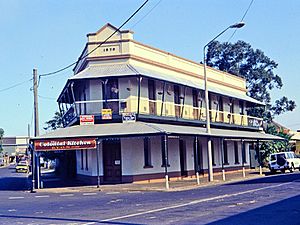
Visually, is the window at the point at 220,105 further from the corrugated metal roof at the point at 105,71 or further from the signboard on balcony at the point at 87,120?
the signboard on balcony at the point at 87,120

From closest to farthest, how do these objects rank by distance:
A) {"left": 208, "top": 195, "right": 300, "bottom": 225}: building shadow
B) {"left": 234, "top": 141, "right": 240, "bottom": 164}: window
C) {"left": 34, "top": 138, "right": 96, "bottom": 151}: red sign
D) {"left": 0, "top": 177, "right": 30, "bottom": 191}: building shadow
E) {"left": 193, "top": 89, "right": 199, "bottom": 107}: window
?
{"left": 208, "top": 195, "right": 300, "bottom": 225}: building shadow < {"left": 34, "top": 138, "right": 96, "bottom": 151}: red sign < {"left": 0, "top": 177, "right": 30, "bottom": 191}: building shadow < {"left": 193, "top": 89, "right": 199, "bottom": 107}: window < {"left": 234, "top": 141, "right": 240, "bottom": 164}: window

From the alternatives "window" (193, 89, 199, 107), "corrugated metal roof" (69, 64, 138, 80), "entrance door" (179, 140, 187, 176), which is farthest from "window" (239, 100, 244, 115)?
"corrugated metal roof" (69, 64, 138, 80)

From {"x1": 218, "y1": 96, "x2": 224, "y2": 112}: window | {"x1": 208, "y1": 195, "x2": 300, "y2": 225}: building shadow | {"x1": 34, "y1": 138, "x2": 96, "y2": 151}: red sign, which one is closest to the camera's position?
{"x1": 208, "y1": 195, "x2": 300, "y2": 225}: building shadow

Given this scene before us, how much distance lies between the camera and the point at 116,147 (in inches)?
1266

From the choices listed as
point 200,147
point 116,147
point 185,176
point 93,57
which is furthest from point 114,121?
point 200,147

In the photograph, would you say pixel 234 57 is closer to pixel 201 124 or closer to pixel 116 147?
pixel 201 124

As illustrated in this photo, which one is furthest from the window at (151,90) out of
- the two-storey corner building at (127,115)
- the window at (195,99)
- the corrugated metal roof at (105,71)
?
the window at (195,99)

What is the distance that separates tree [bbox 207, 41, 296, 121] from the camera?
7044 cm

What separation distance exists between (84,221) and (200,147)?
26.4 metres

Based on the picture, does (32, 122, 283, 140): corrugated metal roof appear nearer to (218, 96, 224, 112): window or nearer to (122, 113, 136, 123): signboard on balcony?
(122, 113, 136, 123): signboard on balcony

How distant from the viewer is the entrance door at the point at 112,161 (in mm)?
31922

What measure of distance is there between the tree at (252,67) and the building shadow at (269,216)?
5431 centimetres

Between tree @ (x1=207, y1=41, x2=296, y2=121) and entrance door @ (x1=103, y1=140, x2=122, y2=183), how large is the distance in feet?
135

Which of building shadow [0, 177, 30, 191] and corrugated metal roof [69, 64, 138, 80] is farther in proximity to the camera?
building shadow [0, 177, 30, 191]
